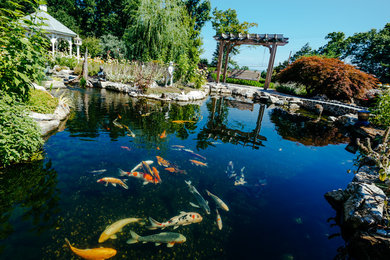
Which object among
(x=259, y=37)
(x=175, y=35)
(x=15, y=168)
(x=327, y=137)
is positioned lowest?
(x=15, y=168)

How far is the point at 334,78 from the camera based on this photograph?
15.2 metres

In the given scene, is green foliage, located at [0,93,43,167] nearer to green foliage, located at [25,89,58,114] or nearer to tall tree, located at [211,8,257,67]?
green foliage, located at [25,89,58,114]

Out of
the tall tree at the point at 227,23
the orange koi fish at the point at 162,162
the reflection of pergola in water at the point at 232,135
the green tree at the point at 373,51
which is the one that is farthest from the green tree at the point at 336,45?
the orange koi fish at the point at 162,162

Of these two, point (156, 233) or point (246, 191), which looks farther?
point (246, 191)

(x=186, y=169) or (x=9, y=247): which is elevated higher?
(x=186, y=169)

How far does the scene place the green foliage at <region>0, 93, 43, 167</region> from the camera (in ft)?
10.2

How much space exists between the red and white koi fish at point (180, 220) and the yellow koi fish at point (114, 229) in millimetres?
289

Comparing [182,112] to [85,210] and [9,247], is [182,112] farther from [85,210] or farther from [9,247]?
[9,247]

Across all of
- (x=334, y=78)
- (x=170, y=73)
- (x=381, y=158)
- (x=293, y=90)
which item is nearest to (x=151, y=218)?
(x=381, y=158)

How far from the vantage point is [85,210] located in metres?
2.89

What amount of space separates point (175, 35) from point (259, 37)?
821cm

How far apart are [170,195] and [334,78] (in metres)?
17.7

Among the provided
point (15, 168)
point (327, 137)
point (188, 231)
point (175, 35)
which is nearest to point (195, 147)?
point (188, 231)

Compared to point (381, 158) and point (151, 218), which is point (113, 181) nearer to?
point (151, 218)
